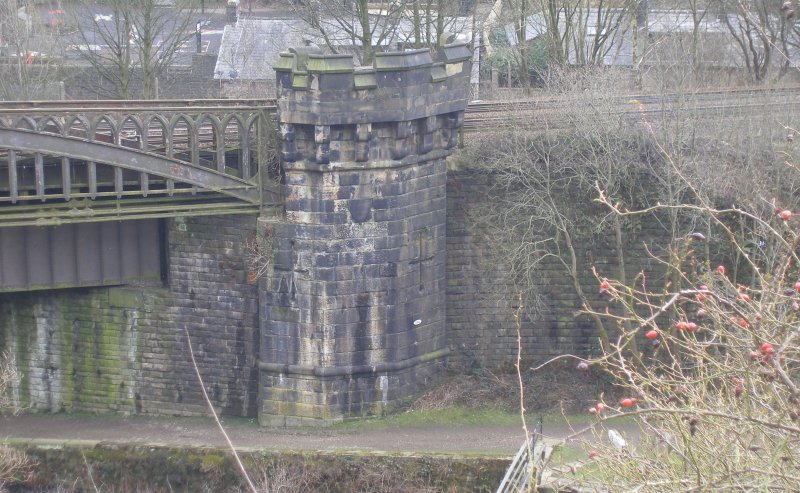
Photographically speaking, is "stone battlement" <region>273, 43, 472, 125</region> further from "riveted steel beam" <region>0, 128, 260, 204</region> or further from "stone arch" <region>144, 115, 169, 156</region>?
"stone arch" <region>144, 115, 169, 156</region>

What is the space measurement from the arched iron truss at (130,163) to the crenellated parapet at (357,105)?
0.96 m

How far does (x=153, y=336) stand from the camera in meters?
19.7

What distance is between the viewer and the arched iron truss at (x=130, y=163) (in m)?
16.7

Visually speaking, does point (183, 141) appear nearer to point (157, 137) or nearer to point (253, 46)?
point (157, 137)

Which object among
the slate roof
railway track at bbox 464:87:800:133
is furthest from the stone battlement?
the slate roof

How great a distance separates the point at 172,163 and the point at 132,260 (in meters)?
2.81

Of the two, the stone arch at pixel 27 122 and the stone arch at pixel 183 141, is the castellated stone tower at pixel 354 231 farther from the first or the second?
the stone arch at pixel 27 122

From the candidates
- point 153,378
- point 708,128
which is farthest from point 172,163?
point 708,128

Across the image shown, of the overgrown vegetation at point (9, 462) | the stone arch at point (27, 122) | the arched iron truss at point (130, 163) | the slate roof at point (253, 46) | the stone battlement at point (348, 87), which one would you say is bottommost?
the overgrown vegetation at point (9, 462)

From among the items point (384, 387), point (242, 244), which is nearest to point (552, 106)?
point (384, 387)

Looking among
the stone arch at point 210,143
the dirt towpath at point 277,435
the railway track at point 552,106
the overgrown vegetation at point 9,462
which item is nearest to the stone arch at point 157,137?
the railway track at point 552,106

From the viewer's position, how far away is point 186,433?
18.8 meters

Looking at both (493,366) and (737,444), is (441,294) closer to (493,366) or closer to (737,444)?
(493,366)

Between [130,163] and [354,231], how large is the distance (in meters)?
3.57
